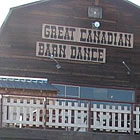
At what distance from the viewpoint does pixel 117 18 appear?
20828 millimetres

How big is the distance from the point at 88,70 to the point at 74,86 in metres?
→ 0.89

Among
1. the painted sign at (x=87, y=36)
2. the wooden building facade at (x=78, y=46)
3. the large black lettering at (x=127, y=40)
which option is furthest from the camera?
the large black lettering at (x=127, y=40)

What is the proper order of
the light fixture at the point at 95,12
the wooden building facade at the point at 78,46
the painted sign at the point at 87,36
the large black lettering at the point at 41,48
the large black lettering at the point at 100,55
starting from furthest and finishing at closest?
the light fixture at the point at 95,12, the large black lettering at the point at 100,55, the painted sign at the point at 87,36, the large black lettering at the point at 41,48, the wooden building facade at the point at 78,46

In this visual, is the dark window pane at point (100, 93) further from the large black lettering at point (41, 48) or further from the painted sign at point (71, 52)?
the large black lettering at point (41, 48)

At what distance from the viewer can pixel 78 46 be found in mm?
20078

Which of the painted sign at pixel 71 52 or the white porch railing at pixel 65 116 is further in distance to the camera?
the painted sign at pixel 71 52

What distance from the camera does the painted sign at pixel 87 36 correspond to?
65.1ft

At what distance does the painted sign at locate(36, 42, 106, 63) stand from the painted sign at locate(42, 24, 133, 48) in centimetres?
28

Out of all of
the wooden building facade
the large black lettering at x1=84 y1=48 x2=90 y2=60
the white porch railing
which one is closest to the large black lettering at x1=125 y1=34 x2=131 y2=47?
the wooden building facade

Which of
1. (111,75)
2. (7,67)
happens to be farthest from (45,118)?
(111,75)

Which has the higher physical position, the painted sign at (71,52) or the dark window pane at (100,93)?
the painted sign at (71,52)

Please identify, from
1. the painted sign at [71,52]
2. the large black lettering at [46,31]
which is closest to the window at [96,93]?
the painted sign at [71,52]

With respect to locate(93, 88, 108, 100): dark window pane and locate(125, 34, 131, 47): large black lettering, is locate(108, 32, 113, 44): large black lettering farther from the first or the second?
locate(93, 88, 108, 100): dark window pane

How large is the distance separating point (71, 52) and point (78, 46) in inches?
15.1
